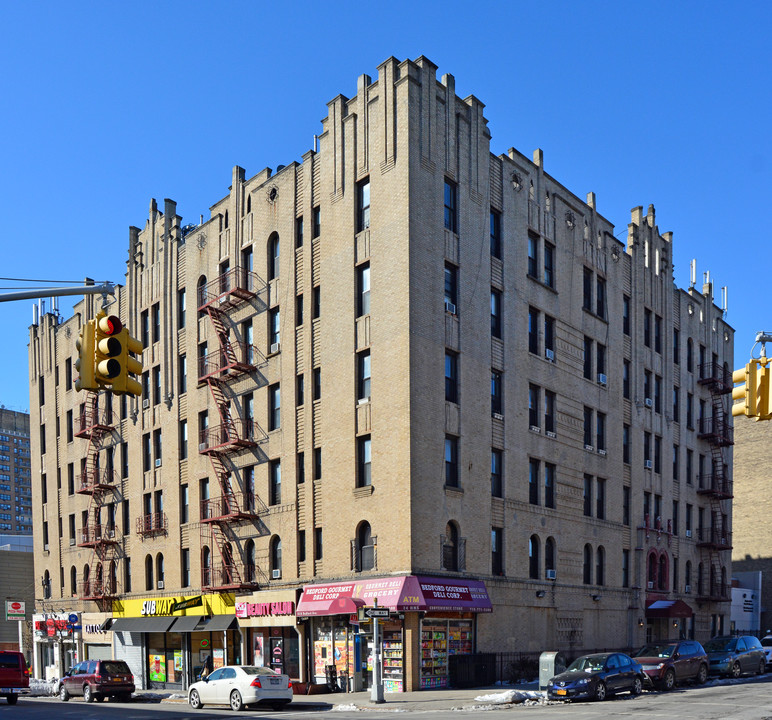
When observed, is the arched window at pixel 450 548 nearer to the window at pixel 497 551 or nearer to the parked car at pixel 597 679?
the window at pixel 497 551

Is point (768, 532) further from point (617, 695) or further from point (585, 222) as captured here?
point (617, 695)

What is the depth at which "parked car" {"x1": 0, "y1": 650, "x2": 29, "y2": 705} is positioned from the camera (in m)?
36.5

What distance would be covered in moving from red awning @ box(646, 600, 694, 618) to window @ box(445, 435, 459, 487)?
60.6 feet

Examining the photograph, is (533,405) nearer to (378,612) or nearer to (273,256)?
(273,256)

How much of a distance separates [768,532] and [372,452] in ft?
183

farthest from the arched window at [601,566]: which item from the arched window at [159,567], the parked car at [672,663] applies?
the arched window at [159,567]

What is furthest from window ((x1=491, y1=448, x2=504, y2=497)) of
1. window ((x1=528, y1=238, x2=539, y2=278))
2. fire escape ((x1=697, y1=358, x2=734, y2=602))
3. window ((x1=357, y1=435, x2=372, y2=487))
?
fire escape ((x1=697, y1=358, x2=734, y2=602))

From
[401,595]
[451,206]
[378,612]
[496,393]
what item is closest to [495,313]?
[496,393]

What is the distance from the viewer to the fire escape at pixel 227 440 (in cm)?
4203

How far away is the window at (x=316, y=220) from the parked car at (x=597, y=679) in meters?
20.3

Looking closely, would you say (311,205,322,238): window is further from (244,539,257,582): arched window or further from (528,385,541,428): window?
(244,539,257,582): arched window

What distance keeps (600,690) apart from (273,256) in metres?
23.6

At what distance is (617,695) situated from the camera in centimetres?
2980

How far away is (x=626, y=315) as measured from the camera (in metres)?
50.9
